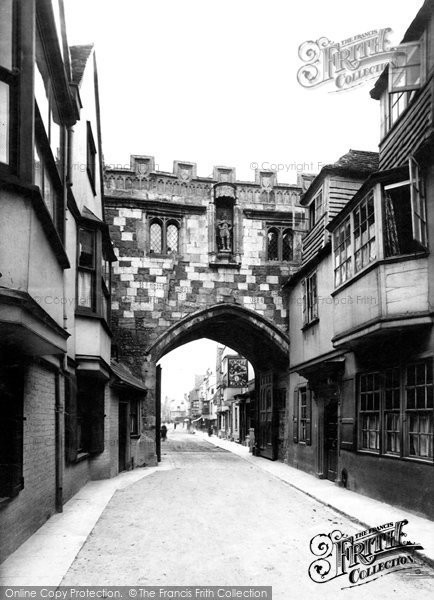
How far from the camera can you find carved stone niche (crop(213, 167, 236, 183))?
66.1ft

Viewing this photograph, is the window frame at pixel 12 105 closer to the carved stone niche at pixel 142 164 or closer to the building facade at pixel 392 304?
the building facade at pixel 392 304

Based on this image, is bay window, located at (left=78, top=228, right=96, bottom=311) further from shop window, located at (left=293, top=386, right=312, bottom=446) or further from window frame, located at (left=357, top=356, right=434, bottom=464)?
shop window, located at (left=293, top=386, right=312, bottom=446)

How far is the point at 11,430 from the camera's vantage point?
6.95 m

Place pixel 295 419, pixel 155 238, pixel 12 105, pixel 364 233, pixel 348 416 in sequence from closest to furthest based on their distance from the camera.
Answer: pixel 12 105
pixel 364 233
pixel 348 416
pixel 295 419
pixel 155 238

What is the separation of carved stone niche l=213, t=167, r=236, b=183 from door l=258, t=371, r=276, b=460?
24.1ft

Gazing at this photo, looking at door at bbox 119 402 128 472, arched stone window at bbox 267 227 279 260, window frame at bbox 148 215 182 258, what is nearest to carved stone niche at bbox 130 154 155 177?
window frame at bbox 148 215 182 258

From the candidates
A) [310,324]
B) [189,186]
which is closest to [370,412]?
[310,324]

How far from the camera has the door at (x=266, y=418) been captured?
2081cm

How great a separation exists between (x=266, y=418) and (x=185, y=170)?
970cm

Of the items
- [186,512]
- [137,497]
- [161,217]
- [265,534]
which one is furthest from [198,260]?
[265,534]

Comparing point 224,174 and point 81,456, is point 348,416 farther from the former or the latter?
point 224,174

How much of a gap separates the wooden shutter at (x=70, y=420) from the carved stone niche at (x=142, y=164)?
10364mm

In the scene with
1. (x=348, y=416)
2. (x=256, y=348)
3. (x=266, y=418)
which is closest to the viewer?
(x=348, y=416)

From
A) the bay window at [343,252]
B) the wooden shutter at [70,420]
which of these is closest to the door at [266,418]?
the bay window at [343,252]
